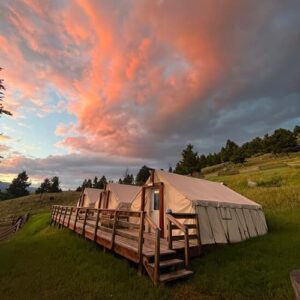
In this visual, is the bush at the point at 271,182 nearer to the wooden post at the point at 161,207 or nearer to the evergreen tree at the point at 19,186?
the wooden post at the point at 161,207

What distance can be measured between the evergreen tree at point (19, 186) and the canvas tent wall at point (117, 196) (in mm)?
70467

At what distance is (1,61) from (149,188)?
1229cm

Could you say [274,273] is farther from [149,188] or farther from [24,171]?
[24,171]

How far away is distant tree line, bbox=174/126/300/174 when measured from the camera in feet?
186

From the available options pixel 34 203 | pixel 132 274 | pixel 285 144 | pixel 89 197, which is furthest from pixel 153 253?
pixel 285 144

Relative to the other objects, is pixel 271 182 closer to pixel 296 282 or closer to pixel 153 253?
pixel 153 253

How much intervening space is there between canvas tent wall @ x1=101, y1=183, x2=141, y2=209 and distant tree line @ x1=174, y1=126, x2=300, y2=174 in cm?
3188

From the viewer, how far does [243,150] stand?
230ft

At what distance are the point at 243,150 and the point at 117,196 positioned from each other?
5632cm

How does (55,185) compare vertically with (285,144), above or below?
below

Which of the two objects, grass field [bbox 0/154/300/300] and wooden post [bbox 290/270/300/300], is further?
grass field [bbox 0/154/300/300]

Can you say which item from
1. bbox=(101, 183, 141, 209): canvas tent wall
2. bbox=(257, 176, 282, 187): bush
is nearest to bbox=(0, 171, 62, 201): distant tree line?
bbox=(101, 183, 141, 209): canvas tent wall

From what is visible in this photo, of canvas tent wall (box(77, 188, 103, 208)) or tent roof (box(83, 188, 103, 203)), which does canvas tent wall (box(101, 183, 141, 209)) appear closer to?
canvas tent wall (box(77, 188, 103, 208))

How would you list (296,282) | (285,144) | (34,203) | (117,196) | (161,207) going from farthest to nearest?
1. (285,144)
2. (34,203)
3. (117,196)
4. (161,207)
5. (296,282)
